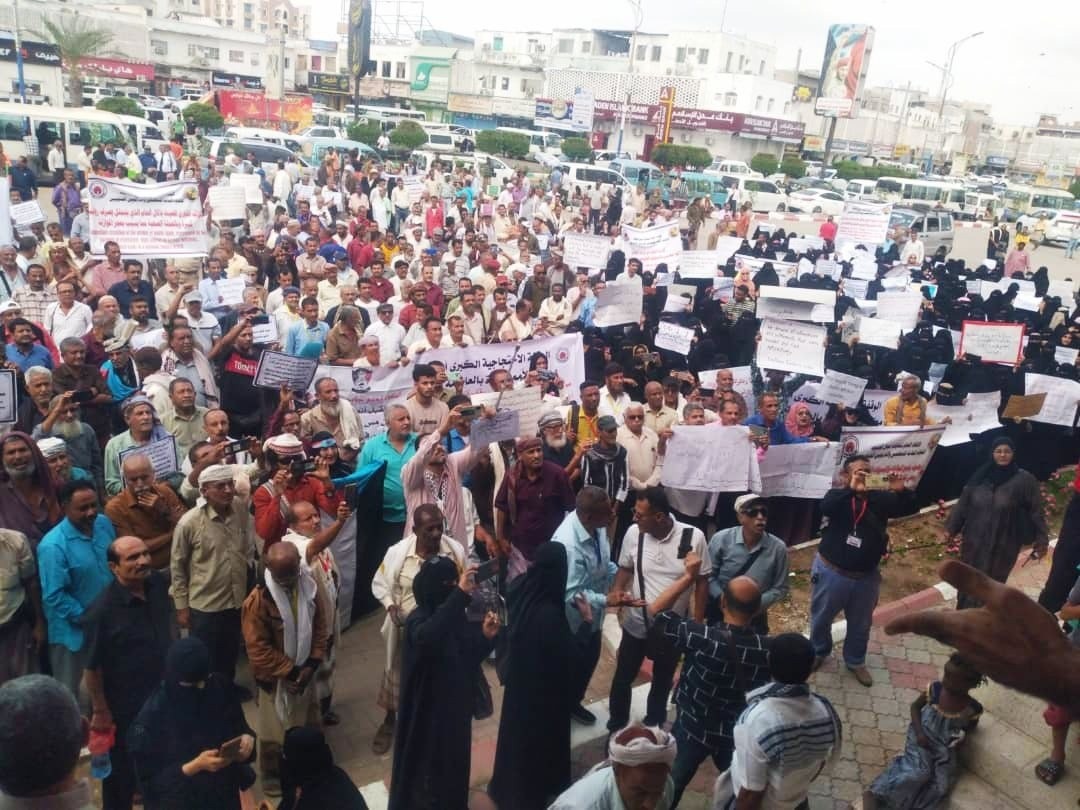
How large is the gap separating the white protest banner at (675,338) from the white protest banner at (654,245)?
4.14m

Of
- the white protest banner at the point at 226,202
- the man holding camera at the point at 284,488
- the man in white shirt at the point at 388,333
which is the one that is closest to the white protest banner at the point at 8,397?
the man holding camera at the point at 284,488

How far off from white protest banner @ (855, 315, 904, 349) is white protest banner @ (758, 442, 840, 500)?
3.50m

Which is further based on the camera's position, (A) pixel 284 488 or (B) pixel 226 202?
(B) pixel 226 202

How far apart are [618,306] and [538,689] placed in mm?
6896

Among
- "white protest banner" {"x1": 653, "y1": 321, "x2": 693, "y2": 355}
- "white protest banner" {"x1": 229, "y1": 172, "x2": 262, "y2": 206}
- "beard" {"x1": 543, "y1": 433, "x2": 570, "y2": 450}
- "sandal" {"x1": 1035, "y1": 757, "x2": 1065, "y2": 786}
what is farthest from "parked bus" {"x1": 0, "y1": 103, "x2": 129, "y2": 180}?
"sandal" {"x1": 1035, "y1": 757, "x2": 1065, "y2": 786}

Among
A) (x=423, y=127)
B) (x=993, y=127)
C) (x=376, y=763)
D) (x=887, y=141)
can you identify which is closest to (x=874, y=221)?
(x=376, y=763)

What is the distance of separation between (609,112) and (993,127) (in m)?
108

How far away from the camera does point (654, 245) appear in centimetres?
1302

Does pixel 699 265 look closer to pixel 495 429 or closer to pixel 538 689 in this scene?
pixel 495 429

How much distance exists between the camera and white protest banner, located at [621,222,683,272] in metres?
12.9

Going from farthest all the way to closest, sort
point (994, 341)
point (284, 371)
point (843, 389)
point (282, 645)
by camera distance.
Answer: point (994, 341)
point (843, 389)
point (284, 371)
point (282, 645)

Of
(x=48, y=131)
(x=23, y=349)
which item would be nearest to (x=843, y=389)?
(x=23, y=349)

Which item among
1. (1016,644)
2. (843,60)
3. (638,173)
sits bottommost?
(638,173)

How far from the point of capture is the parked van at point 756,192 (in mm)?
36156
